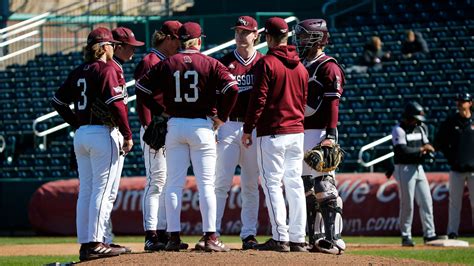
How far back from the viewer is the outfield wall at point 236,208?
17.6 meters

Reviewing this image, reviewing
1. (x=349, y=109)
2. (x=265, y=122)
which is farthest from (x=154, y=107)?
(x=349, y=109)

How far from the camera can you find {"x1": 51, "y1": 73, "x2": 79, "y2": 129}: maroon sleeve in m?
10.3

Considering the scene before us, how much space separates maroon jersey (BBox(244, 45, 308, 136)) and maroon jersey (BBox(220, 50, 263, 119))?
67 cm

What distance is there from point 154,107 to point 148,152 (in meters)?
0.66

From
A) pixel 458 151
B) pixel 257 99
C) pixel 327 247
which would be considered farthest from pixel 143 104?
pixel 458 151

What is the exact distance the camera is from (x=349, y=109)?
69.8ft

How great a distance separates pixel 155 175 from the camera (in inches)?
424

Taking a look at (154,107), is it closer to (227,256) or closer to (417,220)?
(227,256)

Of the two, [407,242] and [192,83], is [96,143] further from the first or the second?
[407,242]

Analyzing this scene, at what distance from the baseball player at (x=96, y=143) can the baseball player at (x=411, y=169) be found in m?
6.10

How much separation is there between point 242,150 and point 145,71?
1.25 meters

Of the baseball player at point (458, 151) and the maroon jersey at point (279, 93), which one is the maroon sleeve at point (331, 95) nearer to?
the maroon jersey at point (279, 93)

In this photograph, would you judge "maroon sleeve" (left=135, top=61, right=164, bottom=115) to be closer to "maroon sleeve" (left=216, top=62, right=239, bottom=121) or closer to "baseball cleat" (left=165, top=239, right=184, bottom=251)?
"maroon sleeve" (left=216, top=62, right=239, bottom=121)

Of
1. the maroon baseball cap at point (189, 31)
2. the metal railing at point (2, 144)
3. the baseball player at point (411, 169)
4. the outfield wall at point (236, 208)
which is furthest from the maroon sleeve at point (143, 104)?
the metal railing at point (2, 144)
